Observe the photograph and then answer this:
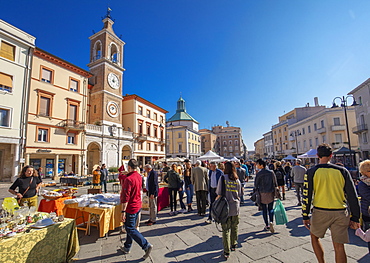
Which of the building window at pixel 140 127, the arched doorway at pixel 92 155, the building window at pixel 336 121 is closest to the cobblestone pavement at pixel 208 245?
the arched doorway at pixel 92 155

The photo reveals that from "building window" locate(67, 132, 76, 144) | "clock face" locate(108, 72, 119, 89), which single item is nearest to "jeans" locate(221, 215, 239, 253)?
"building window" locate(67, 132, 76, 144)

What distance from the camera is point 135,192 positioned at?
13.0ft

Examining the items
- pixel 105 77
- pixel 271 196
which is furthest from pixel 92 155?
pixel 271 196

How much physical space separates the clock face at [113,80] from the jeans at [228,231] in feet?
87.4

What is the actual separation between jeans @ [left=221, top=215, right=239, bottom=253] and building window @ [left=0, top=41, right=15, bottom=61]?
2128cm

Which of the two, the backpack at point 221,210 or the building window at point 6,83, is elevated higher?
the building window at point 6,83

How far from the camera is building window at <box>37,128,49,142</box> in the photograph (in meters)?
18.3

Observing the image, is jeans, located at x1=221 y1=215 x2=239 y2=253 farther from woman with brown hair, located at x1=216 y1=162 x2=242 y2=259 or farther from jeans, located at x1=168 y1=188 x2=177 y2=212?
jeans, located at x1=168 y1=188 x2=177 y2=212

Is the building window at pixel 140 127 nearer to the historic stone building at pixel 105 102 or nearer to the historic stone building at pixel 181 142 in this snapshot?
the historic stone building at pixel 105 102

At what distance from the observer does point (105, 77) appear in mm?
25844

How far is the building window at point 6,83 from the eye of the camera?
51.4 ft

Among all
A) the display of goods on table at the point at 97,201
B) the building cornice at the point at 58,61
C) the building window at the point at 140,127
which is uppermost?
the building cornice at the point at 58,61

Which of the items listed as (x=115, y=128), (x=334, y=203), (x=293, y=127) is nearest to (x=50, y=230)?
(x=334, y=203)

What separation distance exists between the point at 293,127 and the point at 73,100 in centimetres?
4247
